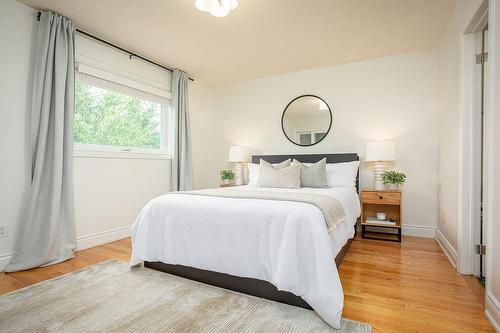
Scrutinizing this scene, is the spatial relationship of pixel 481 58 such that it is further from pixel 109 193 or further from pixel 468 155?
pixel 109 193

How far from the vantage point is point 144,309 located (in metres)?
1.72

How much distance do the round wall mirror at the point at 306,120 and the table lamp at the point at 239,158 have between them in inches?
30.2

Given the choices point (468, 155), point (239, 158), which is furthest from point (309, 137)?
point (468, 155)

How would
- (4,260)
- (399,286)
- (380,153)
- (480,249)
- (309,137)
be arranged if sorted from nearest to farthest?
(399,286) → (480,249) → (4,260) → (380,153) → (309,137)

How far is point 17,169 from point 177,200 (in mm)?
1686

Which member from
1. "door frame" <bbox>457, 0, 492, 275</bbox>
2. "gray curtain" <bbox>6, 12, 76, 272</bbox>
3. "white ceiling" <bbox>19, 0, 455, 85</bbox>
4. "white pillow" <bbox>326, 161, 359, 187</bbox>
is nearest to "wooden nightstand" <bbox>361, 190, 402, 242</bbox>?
"white pillow" <bbox>326, 161, 359, 187</bbox>

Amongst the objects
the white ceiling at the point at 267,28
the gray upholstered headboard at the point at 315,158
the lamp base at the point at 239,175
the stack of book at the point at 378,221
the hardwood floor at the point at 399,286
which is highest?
the white ceiling at the point at 267,28

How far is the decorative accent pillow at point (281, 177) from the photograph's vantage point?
3221mm

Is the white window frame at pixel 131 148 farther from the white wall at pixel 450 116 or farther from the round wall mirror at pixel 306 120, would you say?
the white wall at pixel 450 116

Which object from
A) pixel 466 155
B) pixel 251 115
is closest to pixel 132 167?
pixel 251 115

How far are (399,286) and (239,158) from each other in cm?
297

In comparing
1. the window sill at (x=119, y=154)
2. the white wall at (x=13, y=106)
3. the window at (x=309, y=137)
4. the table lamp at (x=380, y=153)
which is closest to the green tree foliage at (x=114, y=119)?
the window sill at (x=119, y=154)

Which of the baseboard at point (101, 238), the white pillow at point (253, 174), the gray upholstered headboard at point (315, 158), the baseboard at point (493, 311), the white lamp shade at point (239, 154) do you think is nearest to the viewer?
the baseboard at point (493, 311)

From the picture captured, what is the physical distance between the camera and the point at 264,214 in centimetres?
183
